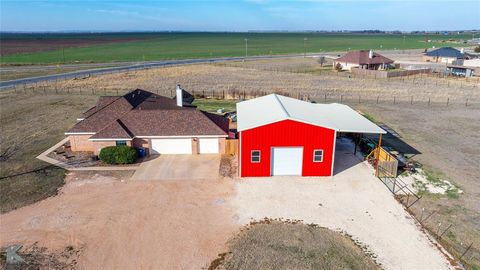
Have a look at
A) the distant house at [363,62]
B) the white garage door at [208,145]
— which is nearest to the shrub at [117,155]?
the white garage door at [208,145]

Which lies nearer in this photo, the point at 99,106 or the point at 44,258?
the point at 44,258

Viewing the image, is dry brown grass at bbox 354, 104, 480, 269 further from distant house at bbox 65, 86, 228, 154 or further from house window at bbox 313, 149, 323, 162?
distant house at bbox 65, 86, 228, 154

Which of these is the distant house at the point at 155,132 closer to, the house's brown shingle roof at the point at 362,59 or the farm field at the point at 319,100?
the farm field at the point at 319,100

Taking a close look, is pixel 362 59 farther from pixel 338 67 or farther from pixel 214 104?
pixel 214 104

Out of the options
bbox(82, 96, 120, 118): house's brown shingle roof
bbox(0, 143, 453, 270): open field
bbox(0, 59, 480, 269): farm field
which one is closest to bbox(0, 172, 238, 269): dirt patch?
bbox(0, 143, 453, 270): open field

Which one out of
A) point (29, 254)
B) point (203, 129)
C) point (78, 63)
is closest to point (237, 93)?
point (203, 129)

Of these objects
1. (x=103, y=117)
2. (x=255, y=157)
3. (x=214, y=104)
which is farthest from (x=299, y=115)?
(x=214, y=104)

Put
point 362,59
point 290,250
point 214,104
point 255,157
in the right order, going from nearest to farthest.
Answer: point 290,250 < point 255,157 < point 214,104 < point 362,59
